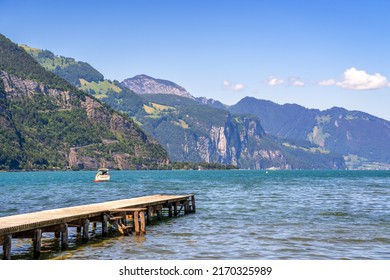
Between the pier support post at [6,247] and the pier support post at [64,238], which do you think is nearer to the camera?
the pier support post at [6,247]

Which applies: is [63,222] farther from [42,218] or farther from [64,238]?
[42,218]

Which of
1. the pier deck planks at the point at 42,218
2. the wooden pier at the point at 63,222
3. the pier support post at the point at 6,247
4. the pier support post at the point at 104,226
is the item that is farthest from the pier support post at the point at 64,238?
the pier support post at the point at 104,226

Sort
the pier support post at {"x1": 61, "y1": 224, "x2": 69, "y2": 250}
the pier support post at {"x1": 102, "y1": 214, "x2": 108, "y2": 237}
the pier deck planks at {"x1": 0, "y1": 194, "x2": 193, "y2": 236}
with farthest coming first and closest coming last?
the pier support post at {"x1": 102, "y1": 214, "x2": 108, "y2": 237} → the pier support post at {"x1": 61, "y1": 224, "x2": 69, "y2": 250} → the pier deck planks at {"x1": 0, "y1": 194, "x2": 193, "y2": 236}

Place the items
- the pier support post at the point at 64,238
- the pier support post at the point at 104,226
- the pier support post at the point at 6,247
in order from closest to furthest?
the pier support post at the point at 6,247, the pier support post at the point at 64,238, the pier support post at the point at 104,226

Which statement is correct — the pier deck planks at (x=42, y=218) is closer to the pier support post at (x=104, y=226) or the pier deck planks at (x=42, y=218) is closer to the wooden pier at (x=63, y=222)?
the wooden pier at (x=63, y=222)

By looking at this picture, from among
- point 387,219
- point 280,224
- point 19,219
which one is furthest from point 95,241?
point 387,219

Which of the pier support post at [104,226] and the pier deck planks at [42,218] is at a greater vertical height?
the pier deck planks at [42,218]

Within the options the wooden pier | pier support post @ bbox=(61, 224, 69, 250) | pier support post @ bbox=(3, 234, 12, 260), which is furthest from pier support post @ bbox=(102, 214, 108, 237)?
pier support post @ bbox=(3, 234, 12, 260)

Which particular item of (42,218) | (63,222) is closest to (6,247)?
(42,218)

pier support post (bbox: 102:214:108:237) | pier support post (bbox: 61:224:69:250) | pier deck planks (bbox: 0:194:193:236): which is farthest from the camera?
pier support post (bbox: 102:214:108:237)

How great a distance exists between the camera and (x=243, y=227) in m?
47.3

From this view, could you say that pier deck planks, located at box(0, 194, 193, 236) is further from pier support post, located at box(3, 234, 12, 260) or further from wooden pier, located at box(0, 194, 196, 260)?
pier support post, located at box(3, 234, 12, 260)

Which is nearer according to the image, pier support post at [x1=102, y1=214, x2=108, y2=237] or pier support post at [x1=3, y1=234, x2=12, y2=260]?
pier support post at [x1=3, y1=234, x2=12, y2=260]
